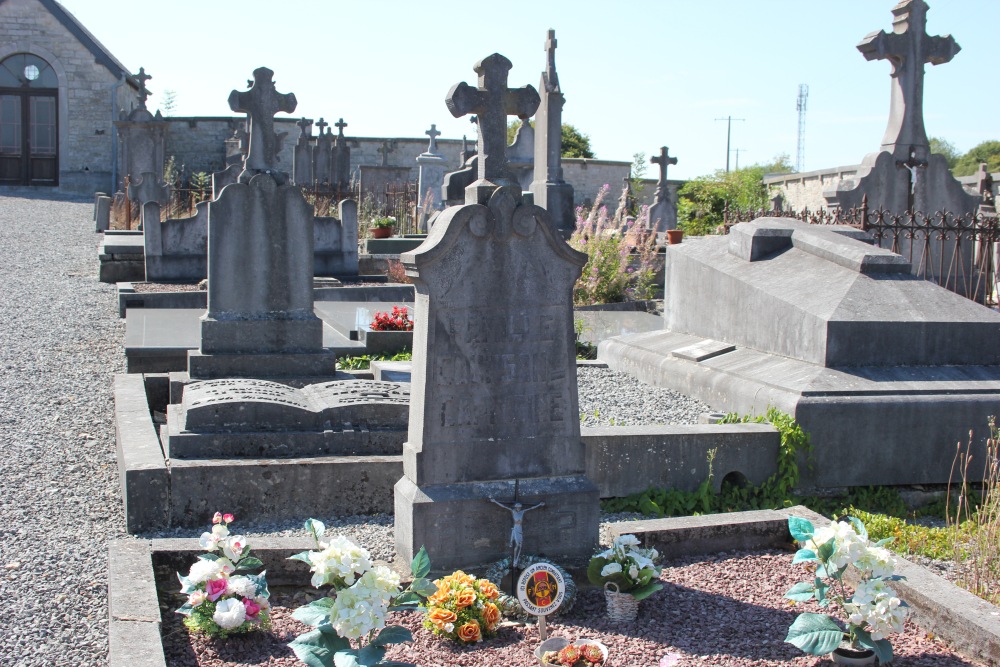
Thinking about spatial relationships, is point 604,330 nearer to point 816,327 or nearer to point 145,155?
point 816,327

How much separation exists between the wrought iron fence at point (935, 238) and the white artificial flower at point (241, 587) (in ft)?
22.1

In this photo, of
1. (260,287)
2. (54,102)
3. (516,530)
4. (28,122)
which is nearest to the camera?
(516,530)

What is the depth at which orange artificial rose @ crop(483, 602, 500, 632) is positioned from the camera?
12.0ft

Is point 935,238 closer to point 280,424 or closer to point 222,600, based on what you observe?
point 280,424

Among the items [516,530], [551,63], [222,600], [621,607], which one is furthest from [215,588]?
[551,63]

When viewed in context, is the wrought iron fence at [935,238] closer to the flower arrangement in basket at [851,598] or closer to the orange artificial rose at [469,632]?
the flower arrangement in basket at [851,598]

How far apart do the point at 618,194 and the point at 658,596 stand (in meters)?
33.3

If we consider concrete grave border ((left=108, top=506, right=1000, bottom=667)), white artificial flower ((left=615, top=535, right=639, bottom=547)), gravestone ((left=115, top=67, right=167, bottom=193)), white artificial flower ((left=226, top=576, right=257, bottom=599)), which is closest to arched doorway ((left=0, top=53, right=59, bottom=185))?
gravestone ((left=115, top=67, right=167, bottom=193))

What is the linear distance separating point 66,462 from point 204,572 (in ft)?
8.97

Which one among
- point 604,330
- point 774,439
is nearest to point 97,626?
point 774,439

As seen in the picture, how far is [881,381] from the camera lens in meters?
6.21

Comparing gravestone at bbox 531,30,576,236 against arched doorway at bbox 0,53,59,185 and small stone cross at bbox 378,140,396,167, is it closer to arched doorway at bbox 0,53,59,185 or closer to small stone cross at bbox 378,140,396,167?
small stone cross at bbox 378,140,396,167

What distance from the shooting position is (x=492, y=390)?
14.1 feet

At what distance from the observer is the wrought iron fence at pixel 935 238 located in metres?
8.68
